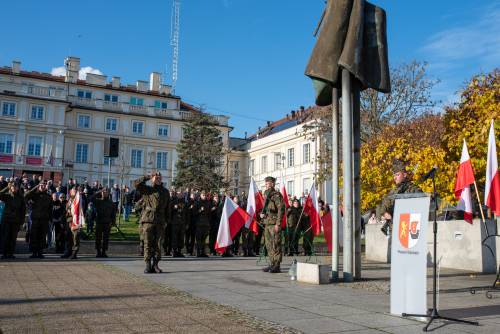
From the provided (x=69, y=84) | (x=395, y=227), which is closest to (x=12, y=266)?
(x=395, y=227)

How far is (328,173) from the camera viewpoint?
32.6 m

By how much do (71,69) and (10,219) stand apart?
2388 inches

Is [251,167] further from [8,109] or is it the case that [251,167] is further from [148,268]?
[148,268]

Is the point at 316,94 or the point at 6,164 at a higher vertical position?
the point at 6,164

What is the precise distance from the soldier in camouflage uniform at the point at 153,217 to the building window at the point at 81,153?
192ft

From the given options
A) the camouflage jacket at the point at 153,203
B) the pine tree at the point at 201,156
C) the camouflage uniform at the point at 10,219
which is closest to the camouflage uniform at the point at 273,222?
the camouflage jacket at the point at 153,203

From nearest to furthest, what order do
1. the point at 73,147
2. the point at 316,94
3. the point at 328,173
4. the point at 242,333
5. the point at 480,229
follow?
the point at 242,333 → the point at 316,94 → the point at 480,229 → the point at 328,173 → the point at 73,147

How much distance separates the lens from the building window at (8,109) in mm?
60031

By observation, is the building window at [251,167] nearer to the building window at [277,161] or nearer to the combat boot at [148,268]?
the building window at [277,161]

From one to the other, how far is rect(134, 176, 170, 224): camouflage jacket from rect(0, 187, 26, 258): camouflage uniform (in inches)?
210

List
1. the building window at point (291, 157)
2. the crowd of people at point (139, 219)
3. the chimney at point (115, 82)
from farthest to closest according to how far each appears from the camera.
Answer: the chimney at point (115, 82) → the building window at point (291, 157) → the crowd of people at point (139, 219)

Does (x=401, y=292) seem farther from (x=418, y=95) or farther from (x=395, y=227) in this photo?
(x=418, y=95)

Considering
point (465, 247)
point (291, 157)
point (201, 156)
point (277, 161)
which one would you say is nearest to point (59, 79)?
point (201, 156)

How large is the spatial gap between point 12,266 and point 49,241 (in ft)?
22.1
